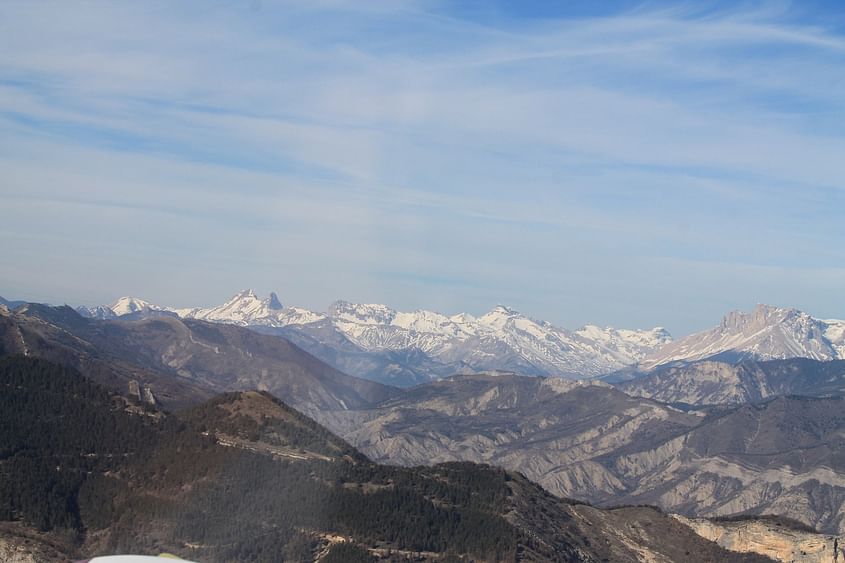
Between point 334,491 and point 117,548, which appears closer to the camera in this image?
point 117,548

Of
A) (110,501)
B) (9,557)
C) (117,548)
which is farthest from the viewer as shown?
(110,501)

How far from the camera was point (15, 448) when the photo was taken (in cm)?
19825

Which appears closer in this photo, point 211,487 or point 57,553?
point 57,553

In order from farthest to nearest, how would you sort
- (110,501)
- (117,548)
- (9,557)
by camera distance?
1. (110,501)
2. (117,548)
3. (9,557)

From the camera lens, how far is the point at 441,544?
19088cm

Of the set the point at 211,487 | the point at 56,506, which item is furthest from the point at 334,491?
the point at 56,506

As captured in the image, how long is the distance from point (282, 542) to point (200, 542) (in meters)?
13.3

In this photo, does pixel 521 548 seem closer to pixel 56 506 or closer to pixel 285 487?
pixel 285 487

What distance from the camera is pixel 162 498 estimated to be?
619 ft

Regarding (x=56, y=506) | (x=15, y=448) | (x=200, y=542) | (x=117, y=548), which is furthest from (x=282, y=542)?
(x=15, y=448)

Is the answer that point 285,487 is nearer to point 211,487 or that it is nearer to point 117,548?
point 211,487

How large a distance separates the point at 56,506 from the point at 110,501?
10015mm

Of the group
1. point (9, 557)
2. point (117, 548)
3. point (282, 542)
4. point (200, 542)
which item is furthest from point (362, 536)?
point (9, 557)

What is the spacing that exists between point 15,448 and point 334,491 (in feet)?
192
